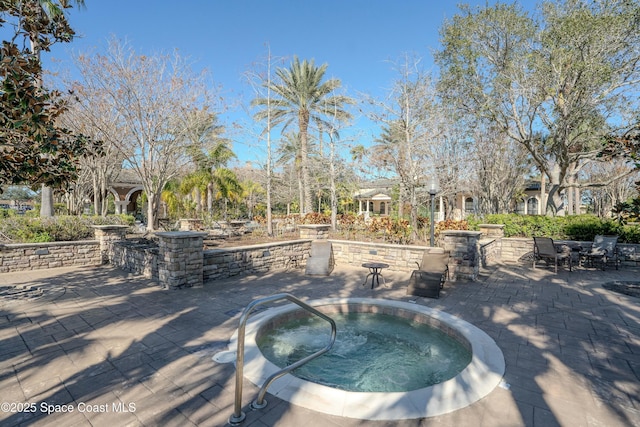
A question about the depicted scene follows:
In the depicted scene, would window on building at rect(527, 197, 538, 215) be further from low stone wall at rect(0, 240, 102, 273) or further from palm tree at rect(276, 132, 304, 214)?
low stone wall at rect(0, 240, 102, 273)

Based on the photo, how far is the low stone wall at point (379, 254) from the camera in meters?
8.89

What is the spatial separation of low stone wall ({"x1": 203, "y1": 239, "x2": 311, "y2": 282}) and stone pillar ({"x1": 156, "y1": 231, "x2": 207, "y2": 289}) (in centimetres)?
39

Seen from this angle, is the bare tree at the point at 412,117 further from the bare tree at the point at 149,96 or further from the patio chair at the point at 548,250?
the bare tree at the point at 149,96

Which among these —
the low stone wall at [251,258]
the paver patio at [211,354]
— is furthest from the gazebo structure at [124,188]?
the low stone wall at [251,258]

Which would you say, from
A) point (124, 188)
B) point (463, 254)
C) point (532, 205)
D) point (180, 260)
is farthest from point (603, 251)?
point (124, 188)

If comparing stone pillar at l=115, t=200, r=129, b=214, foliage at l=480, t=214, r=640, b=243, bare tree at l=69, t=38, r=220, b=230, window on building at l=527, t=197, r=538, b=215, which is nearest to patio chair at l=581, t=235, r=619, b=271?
foliage at l=480, t=214, r=640, b=243

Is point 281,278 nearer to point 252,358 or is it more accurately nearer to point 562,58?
point 252,358

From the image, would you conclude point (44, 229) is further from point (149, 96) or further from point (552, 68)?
point (552, 68)

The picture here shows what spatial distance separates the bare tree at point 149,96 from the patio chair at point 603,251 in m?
14.9

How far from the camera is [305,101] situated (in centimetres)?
1809

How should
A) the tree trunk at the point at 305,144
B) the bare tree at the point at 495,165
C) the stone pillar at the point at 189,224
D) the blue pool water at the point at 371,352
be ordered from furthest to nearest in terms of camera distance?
the tree trunk at the point at 305,144, the bare tree at the point at 495,165, the stone pillar at the point at 189,224, the blue pool water at the point at 371,352

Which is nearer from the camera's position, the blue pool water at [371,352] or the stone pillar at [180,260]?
the blue pool water at [371,352]

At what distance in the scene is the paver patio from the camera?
8.68 ft

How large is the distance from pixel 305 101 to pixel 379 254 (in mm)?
12141
